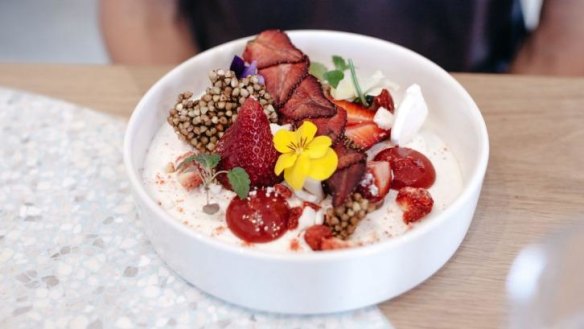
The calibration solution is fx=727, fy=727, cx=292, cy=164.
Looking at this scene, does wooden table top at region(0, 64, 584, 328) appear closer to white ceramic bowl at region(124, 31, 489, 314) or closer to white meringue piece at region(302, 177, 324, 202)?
white ceramic bowl at region(124, 31, 489, 314)

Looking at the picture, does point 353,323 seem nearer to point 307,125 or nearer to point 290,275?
point 290,275

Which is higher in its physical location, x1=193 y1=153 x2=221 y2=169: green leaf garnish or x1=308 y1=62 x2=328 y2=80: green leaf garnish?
x1=193 y1=153 x2=221 y2=169: green leaf garnish

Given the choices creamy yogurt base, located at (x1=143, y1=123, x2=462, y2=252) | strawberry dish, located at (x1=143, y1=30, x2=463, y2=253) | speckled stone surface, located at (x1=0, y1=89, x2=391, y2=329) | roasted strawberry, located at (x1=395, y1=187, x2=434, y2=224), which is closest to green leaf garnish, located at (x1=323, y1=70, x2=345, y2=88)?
strawberry dish, located at (x1=143, y1=30, x2=463, y2=253)

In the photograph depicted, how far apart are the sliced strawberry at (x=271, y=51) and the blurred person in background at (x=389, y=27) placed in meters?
0.33

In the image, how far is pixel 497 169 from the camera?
1.01 metres

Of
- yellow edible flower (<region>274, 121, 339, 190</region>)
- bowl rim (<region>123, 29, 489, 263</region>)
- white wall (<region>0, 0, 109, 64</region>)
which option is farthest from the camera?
white wall (<region>0, 0, 109, 64</region>)

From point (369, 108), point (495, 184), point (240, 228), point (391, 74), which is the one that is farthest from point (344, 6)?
point (240, 228)

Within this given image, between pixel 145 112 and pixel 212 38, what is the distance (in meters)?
0.51

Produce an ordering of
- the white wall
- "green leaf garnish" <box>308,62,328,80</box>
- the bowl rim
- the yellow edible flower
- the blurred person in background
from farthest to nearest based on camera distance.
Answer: the white wall < the blurred person in background < "green leaf garnish" <box>308,62,328,80</box> < the yellow edible flower < the bowl rim

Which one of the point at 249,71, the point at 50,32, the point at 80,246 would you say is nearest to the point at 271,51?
the point at 249,71

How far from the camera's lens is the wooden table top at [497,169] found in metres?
0.82

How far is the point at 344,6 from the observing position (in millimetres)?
1335

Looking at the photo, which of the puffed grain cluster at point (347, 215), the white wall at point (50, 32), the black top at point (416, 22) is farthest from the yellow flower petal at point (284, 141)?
the white wall at point (50, 32)

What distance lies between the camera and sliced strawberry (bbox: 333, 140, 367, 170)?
33.3 inches
